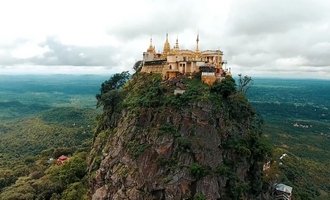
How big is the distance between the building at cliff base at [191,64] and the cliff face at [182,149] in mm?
2383

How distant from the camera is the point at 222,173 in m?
46.9

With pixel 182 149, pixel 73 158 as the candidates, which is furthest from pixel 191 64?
pixel 73 158

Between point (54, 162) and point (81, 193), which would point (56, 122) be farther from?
point (81, 193)

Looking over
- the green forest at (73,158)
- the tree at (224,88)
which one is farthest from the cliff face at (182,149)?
the green forest at (73,158)

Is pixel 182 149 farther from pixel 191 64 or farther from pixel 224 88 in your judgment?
pixel 191 64

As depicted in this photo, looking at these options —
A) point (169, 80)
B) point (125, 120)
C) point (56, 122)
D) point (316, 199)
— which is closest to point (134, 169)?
point (125, 120)

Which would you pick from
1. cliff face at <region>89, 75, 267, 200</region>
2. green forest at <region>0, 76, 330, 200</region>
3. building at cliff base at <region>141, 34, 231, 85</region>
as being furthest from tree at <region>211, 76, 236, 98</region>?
green forest at <region>0, 76, 330, 200</region>

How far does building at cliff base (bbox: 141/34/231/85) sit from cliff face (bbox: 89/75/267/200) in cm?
238

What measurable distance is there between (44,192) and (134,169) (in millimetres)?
16677

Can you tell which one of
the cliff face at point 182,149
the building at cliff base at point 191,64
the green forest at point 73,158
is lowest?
the green forest at point 73,158

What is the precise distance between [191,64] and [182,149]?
48.8 feet

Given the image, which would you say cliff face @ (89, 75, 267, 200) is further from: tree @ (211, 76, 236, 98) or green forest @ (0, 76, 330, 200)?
green forest @ (0, 76, 330, 200)

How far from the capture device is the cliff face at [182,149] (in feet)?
151

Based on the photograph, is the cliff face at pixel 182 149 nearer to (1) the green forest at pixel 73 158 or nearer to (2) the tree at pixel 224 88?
(2) the tree at pixel 224 88
